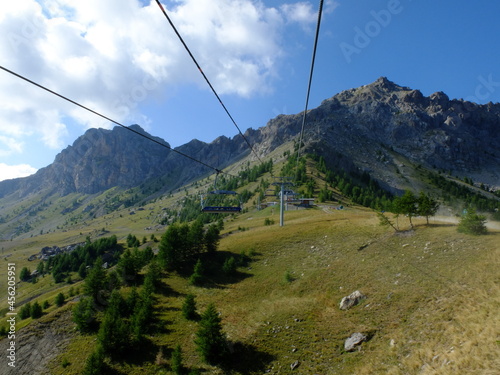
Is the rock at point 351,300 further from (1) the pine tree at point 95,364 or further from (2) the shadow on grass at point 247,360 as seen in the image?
(1) the pine tree at point 95,364

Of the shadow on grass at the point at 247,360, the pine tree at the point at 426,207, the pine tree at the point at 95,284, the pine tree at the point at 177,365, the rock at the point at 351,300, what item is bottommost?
the shadow on grass at the point at 247,360

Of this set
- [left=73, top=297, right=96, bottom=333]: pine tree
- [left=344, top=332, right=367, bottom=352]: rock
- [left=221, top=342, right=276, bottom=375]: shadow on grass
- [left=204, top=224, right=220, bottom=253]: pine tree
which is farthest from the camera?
[left=204, top=224, right=220, bottom=253]: pine tree

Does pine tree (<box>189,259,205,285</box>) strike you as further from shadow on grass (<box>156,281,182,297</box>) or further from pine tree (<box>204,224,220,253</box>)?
pine tree (<box>204,224,220,253</box>)

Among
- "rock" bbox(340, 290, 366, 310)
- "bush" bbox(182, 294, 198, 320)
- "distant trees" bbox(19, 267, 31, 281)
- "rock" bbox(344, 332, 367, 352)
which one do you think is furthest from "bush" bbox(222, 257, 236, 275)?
"distant trees" bbox(19, 267, 31, 281)

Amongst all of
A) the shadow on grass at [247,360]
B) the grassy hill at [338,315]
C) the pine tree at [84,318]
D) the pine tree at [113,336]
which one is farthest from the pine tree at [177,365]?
the pine tree at [84,318]

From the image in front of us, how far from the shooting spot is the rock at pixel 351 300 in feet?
102

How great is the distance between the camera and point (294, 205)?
122m

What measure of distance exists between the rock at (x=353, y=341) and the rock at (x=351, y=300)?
584 cm

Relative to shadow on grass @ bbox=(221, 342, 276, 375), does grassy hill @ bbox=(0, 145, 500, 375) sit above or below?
above

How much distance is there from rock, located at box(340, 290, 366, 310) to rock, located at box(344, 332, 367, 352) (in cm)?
584

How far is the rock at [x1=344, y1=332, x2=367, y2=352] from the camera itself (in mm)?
24062

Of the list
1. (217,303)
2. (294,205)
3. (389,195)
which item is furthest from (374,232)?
(389,195)

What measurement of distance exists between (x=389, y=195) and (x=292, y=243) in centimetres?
15351

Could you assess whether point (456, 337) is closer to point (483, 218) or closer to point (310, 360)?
point (310, 360)
